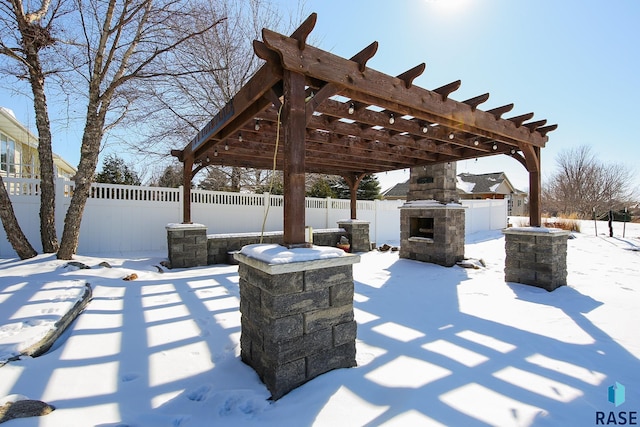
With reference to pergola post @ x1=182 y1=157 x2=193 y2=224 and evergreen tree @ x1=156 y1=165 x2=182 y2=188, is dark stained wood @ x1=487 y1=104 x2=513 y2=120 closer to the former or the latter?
pergola post @ x1=182 y1=157 x2=193 y2=224

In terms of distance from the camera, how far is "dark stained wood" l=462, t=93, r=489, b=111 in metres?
3.98

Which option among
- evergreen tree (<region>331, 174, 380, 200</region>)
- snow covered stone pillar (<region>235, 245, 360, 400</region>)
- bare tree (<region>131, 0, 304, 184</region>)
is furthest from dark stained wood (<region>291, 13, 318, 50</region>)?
evergreen tree (<region>331, 174, 380, 200</region>)

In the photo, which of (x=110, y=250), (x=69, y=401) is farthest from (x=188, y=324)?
(x=110, y=250)

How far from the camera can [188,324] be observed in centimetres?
320

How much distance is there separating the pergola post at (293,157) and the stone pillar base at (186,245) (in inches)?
182

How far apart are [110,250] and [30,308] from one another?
4521 mm

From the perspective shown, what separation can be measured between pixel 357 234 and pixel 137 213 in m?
6.04

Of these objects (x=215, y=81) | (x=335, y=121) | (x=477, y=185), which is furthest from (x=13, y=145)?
(x=477, y=185)

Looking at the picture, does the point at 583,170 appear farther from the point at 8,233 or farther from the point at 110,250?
the point at 8,233

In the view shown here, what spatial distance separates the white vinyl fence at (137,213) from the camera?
6168 mm

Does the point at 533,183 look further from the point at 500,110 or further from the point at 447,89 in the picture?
the point at 447,89

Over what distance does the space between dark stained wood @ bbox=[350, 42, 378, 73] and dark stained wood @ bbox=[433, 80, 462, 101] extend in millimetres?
1323

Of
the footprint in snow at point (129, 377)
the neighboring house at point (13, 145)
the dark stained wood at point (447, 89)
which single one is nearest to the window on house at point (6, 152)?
the neighboring house at point (13, 145)

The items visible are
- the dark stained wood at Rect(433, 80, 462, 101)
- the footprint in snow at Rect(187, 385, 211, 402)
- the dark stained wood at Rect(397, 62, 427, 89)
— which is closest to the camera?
the footprint in snow at Rect(187, 385, 211, 402)
